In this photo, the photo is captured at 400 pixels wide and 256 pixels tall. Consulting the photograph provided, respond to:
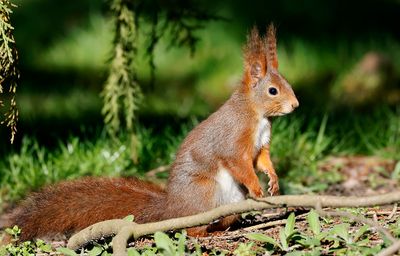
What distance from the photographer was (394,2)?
8.95 meters

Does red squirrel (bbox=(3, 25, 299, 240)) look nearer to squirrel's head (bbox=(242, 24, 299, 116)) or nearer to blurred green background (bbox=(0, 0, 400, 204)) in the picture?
squirrel's head (bbox=(242, 24, 299, 116))

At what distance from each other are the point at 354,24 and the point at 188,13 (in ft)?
11.6

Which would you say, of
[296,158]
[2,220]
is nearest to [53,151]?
[2,220]

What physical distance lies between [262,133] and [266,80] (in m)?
0.23

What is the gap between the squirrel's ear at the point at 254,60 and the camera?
159 inches

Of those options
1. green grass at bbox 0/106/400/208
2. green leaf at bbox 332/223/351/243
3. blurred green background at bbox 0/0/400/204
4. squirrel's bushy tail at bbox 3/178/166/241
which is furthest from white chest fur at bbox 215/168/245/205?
blurred green background at bbox 0/0/400/204

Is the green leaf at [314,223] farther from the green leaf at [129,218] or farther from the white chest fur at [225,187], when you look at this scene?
the green leaf at [129,218]

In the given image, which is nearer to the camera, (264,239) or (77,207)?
(264,239)

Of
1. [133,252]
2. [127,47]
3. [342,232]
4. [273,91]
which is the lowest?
[133,252]

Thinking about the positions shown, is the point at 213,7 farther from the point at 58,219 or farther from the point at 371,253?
the point at 371,253

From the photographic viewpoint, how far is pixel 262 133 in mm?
4082

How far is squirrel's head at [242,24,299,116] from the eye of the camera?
4008mm

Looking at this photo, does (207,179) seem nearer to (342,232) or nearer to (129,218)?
(129,218)

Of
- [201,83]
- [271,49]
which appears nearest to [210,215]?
[271,49]
